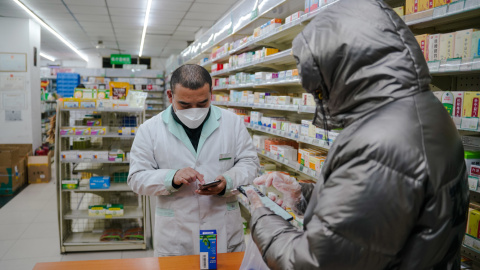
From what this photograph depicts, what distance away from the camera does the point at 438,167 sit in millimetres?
819

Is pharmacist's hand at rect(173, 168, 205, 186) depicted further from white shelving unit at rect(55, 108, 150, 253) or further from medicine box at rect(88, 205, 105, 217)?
medicine box at rect(88, 205, 105, 217)

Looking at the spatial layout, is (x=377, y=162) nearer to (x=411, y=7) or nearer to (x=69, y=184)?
(x=411, y=7)

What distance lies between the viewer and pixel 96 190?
4230 millimetres

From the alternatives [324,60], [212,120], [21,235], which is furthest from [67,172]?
[324,60]

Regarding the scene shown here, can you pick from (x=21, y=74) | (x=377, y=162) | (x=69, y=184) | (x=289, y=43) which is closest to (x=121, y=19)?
(x=21, y=74)

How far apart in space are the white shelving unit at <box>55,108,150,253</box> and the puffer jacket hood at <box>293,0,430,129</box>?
350 centimetres

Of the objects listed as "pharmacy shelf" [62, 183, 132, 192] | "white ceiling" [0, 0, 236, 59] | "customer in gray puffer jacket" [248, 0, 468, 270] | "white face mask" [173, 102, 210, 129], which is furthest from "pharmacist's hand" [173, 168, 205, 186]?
"white ceiling" [0, 0, 236, 59]

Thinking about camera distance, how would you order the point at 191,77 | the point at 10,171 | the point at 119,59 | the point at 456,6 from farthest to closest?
the point at 119,59, the point at 10,171, the point at 191,77, the point at 456,6

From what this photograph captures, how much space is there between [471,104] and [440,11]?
1.68 ft

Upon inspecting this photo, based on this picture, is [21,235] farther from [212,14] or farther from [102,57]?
[102,57]

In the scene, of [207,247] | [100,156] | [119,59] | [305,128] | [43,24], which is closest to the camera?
[207,247]

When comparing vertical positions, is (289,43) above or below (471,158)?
above

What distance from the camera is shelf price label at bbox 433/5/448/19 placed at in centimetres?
182

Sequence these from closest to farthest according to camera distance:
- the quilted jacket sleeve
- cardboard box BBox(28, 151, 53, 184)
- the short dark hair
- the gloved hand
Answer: the quilted jacket sleeve → the gloved hand → the short dark hair → cardboard box BBox(28, 151, 53, 184)
